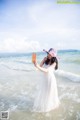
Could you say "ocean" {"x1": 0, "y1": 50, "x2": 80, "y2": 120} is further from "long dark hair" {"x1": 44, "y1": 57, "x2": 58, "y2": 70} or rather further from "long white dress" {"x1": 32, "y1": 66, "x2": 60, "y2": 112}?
"long dark hair" {"x1": 44, "y1": 57, "x2": 58, "y2": 70}

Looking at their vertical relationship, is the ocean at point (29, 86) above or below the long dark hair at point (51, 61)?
below

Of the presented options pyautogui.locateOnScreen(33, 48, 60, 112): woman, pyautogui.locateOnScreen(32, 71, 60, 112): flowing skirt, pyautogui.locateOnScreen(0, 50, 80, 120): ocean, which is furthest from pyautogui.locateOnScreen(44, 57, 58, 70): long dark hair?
pyautogui.locateOnScreen(0, 50, 80, 120): ocean

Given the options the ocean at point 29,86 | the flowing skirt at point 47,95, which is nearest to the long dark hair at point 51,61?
the flowing skirt at point 47,95

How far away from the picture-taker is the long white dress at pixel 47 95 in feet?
7.65

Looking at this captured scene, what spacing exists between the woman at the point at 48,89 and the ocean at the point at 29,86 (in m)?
0.07

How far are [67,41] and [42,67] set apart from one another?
1.61 feet

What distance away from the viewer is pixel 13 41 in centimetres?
263

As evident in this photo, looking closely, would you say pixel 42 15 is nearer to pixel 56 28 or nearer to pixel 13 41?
pixel 56 28

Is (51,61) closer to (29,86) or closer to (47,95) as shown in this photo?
(47,95)

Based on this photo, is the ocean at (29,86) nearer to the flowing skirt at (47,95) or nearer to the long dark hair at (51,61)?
the flowing skirt at (47,95)

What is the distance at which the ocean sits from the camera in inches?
90.8

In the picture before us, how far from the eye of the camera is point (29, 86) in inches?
113

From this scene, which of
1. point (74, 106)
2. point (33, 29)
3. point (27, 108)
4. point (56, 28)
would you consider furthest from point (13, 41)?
point (74, 106)

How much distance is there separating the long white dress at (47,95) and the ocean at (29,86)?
6 cm
